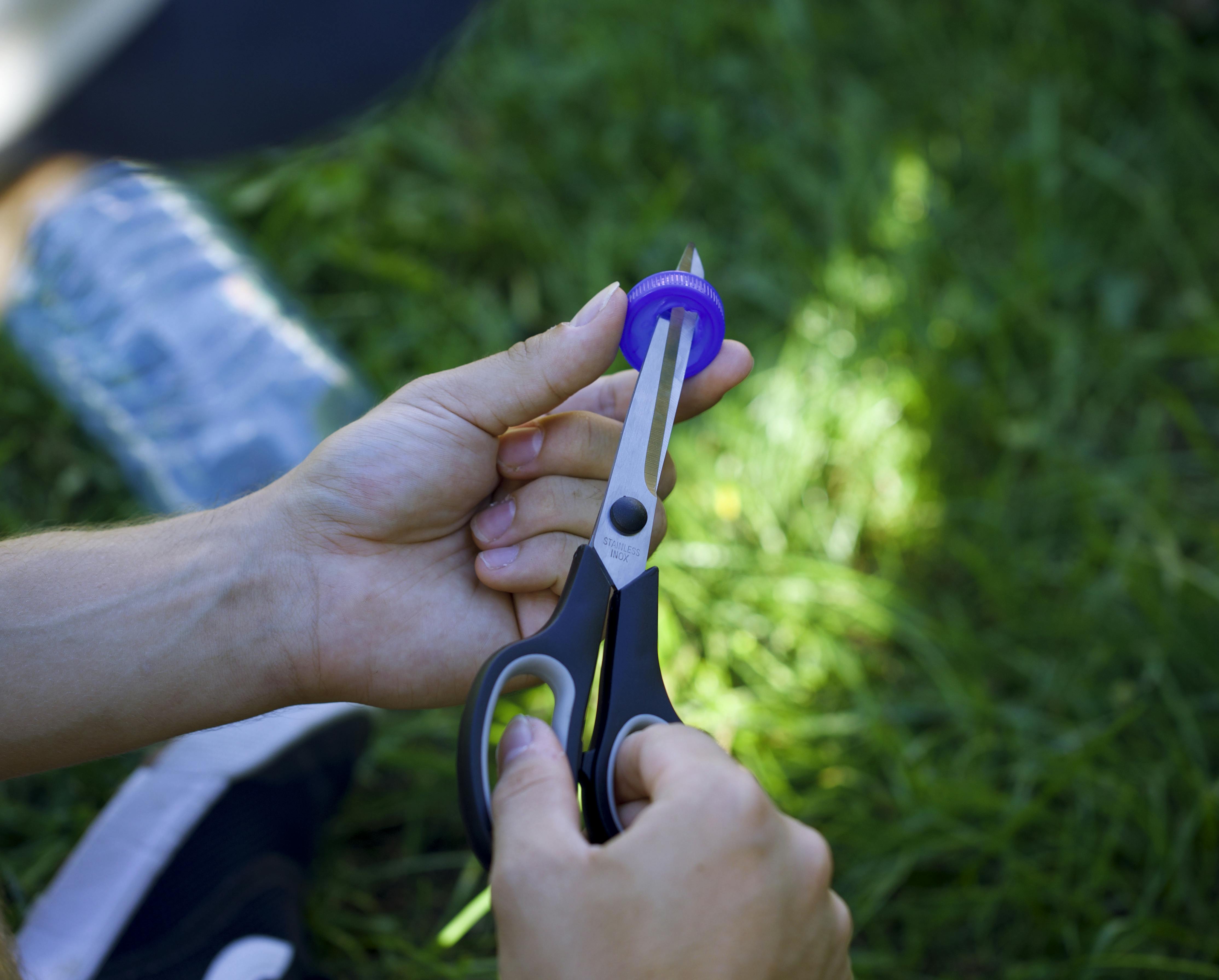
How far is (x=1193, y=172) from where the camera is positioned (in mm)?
2602

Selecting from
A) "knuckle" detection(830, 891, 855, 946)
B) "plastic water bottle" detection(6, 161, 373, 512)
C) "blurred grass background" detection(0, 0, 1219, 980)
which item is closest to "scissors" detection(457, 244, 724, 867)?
"knuckle" detection(830, 891, 855, 946)

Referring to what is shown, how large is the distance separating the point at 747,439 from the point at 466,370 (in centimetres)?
97

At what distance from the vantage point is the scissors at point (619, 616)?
95 cm

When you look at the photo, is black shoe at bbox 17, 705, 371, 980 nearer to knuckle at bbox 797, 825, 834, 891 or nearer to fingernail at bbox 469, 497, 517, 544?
fingernail at bbox 469, 497, 517, 544

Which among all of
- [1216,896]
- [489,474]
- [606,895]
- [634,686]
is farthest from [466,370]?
[1216,896]

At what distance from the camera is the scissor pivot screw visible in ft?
3.72

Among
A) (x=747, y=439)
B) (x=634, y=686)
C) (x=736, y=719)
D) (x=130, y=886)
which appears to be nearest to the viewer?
(x=634, y=686)

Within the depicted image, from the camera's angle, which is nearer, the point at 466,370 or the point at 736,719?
the point at 466,370

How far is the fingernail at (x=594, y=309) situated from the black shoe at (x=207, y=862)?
2.81 feet

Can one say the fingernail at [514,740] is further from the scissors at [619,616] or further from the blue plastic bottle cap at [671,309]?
the blue plastic bottle cap at [671,309]

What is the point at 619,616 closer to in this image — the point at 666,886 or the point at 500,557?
the point at 500,557

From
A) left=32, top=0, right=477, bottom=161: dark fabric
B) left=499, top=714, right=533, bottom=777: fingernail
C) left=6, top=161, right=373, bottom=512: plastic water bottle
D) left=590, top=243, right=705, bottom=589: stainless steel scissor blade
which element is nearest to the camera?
left=499, top=714, right=533, bottom=777: fingernail

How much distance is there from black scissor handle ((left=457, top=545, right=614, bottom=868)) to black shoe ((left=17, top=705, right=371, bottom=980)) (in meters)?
0.70

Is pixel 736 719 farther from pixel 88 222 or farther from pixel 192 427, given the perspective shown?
pixel 88 222
